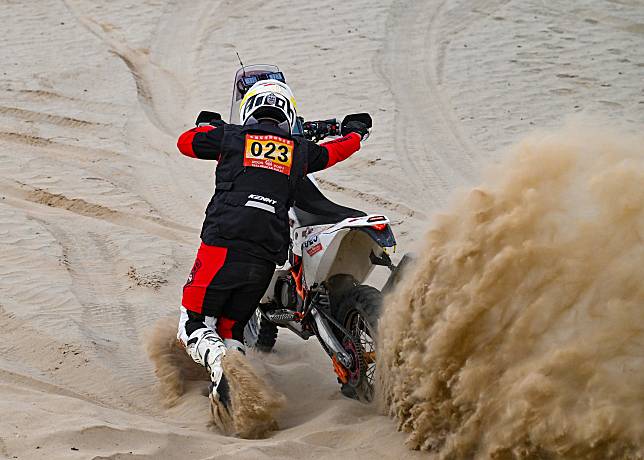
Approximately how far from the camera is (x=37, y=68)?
36.9 feet

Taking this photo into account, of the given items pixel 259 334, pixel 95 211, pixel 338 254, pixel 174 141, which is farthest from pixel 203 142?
pixel 174 141

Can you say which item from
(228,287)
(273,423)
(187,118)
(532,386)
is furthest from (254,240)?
(187,118)

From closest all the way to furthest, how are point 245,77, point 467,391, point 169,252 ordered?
point 467,391
point 245,77
point 169,252

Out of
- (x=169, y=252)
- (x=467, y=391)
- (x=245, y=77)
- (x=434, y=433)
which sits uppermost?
(x=245, y=77)

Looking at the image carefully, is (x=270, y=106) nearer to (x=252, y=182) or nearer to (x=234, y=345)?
(x=252, y=182)

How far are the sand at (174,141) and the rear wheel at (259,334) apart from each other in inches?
3.5

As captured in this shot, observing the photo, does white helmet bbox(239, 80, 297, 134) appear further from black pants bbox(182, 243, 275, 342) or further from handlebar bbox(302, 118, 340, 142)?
black pants bbox(182, 243, 275, 342)

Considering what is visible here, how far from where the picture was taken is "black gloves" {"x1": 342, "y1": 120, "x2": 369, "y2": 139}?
5.57 m

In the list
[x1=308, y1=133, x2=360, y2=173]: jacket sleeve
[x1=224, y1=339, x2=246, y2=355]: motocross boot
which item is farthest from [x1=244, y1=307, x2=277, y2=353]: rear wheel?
[x1=308, y1=133, x2=360, y2=173]: jacket sleeve

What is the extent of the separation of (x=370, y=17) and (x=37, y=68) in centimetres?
454

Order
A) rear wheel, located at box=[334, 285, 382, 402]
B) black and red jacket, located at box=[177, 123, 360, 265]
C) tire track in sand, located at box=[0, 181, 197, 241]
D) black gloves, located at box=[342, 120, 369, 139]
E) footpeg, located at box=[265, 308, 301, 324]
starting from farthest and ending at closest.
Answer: tire track in sand, located at box=[0, 181, 197, 241] < black gloves, located at box=[342, 120, 369, 139] < footpeg, located at box=[265, 308, 301, 324] < black and red jacket, located at box=[177, 123, 360, 265] < rear wheel, located at box=[334, 285, 382, 402]

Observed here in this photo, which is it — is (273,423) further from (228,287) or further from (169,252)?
(169,252)

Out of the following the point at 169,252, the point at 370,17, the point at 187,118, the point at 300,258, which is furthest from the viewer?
the point at 370,17

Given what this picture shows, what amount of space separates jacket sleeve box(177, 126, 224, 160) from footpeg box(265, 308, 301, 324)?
985 millimetres
